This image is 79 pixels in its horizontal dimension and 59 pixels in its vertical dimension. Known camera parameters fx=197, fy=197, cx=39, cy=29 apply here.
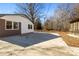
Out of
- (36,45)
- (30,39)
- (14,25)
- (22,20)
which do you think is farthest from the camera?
(14,25)

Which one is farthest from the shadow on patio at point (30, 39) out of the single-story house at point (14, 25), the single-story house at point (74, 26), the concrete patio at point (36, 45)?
the single-story house at point (74, 26)

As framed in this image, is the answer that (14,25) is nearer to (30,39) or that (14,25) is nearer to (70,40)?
(30,39)

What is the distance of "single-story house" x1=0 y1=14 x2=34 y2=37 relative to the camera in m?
→ 6.57

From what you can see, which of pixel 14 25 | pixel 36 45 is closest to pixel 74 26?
pixel 36 45

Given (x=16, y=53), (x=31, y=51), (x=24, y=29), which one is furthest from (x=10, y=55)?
(x=24, y=29)

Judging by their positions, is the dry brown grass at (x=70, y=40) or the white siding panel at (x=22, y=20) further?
the white siding panel at (x=22, y=20)

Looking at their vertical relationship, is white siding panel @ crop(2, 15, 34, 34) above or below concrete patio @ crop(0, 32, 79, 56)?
above

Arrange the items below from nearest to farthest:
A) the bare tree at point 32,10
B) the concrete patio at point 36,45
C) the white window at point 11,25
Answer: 1. the concrete patio at point 36,45
2. the bare tree at point 32,10
3. the white window at point 11,25

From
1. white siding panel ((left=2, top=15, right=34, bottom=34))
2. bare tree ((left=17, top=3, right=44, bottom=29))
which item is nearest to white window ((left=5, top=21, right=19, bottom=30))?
white siding panel ((left=2, top=15, right=34, bottom=34))

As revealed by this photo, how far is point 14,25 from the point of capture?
7141mm

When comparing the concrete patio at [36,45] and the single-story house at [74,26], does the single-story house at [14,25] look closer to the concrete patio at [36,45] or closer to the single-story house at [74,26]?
the concrete patio at [36,45]

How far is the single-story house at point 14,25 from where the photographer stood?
6574 mm

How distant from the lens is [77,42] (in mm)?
6254

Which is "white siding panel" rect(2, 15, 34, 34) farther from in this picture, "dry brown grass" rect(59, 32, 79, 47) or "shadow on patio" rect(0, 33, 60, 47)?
"dry brown grass" rect(59, 32, 79, 47)
